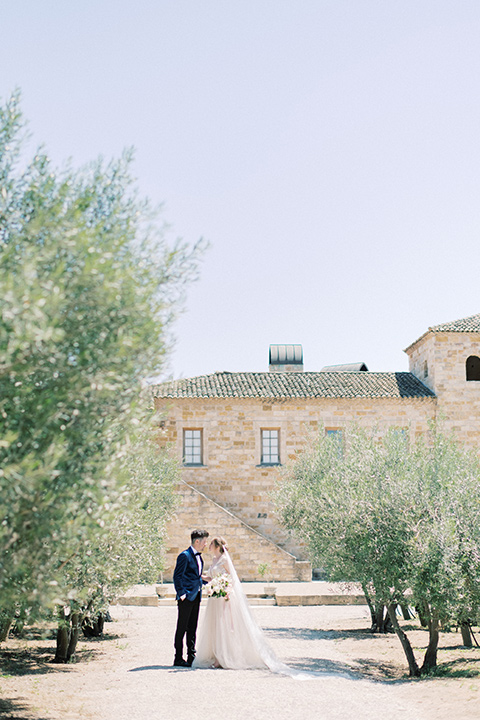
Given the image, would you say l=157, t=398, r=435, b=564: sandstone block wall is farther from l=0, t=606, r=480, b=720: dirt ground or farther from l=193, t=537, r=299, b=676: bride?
l=193, t=537, r=299, b=676: bride

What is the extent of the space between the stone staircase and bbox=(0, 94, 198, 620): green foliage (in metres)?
20.4

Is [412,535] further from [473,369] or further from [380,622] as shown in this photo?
[473,369]

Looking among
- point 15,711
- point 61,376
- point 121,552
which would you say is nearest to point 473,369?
point 121,552

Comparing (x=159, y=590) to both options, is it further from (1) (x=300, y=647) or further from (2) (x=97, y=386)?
(2) (x=97, y=386)

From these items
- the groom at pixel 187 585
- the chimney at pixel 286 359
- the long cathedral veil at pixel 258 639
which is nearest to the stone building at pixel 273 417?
the chimney at pixel 286 359

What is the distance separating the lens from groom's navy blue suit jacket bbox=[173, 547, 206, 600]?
9.77 metres

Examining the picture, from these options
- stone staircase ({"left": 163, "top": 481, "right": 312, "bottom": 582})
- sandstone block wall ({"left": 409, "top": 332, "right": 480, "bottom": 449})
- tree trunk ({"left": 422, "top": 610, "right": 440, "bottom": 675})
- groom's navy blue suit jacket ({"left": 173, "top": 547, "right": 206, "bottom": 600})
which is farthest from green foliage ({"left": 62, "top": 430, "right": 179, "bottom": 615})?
sandstone block wall ({"left": 409, "top": 332, "right": 480, "bottom": 449})

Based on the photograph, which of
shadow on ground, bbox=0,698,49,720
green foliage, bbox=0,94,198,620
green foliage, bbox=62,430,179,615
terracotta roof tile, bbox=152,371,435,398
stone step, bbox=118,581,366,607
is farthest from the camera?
terracotta roof tile, bbox=152,371,435,398

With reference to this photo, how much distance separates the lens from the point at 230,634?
32.6ft

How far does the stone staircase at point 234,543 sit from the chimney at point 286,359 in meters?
15.3

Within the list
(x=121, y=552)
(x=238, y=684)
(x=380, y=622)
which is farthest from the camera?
(x=380, y=622)

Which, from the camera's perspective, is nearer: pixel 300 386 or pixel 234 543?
pixel 234 543

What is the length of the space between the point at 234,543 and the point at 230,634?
16108mm

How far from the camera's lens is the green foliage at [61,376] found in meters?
4.80
